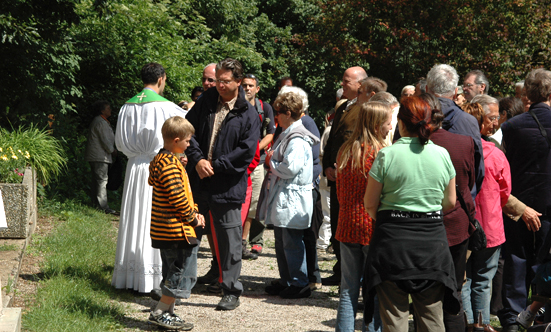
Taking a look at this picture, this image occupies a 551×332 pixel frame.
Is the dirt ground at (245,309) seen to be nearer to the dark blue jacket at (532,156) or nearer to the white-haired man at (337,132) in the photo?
the white-haired man at (337,132)

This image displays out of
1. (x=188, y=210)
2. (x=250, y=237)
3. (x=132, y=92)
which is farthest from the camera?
(x=132, y=92)

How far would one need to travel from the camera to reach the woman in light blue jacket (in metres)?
6.14

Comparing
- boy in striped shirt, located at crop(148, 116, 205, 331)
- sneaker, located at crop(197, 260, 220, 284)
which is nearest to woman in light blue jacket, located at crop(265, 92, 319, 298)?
sneaker, located at crop(197, 260, 220, 284)

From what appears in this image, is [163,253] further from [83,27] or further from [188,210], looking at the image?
[83,27]

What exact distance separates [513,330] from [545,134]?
68.4 inches

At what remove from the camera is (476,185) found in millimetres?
4621

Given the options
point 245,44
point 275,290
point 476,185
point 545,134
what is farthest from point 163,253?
point 245,44

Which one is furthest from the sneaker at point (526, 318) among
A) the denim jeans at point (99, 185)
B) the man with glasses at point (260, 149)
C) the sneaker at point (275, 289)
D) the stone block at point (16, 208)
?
the denim jeans at point (99, 185)

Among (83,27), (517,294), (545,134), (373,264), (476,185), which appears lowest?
(517,294)

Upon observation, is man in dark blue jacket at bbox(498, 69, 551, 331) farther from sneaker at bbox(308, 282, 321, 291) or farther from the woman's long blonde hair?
sneaker at bbox(308, 282, 321, 291)

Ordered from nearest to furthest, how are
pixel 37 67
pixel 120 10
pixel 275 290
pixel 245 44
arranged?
pixel 275 290, pixel 37 67, pixel 120 10, pixel 245 44

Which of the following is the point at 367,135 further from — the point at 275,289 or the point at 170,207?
the point at 275,289

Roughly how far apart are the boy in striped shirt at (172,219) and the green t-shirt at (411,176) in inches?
70.4

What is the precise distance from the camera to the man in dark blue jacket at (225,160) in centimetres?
571
